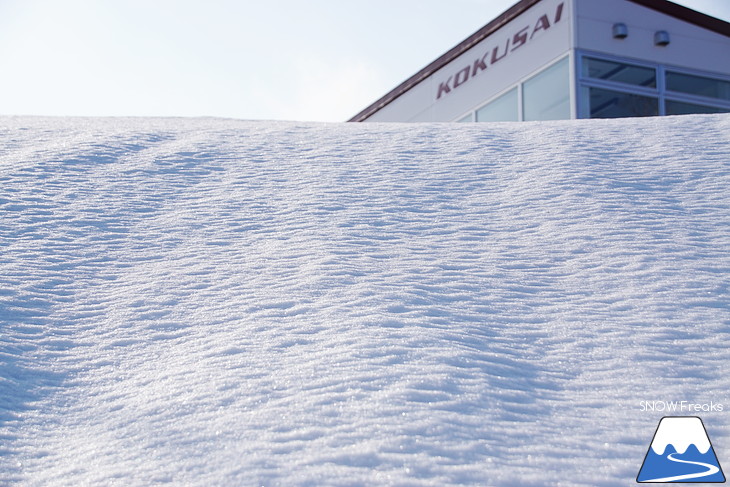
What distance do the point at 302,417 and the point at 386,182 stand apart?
328 centimetres

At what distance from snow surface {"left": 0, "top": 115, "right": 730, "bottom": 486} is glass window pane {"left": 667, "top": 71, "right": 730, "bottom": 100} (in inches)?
312

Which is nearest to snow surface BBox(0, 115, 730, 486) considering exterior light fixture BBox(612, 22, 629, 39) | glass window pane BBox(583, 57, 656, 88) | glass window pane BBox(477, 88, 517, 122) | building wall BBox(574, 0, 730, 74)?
glass window pane BBox(583, 57, 656, 88)

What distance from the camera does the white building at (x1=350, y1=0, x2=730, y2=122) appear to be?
12656 mm

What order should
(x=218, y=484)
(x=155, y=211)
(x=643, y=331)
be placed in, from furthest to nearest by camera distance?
(x=155, y=211)
(x=643, y=331)
(x=218, y=484)

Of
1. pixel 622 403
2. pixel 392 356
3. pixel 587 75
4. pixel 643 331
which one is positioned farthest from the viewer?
pixel 587 75

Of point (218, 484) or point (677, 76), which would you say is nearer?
point (218, 484)

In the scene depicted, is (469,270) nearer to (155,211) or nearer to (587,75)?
(155,211)

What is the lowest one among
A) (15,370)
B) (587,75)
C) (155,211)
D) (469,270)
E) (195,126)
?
(15,370)

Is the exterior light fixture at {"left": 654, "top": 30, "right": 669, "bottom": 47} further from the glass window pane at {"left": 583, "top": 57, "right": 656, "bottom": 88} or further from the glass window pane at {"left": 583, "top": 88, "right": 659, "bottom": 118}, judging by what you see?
the glass window pane at {"left": 583, "top": 88, "right": 659, "bottom": 118}

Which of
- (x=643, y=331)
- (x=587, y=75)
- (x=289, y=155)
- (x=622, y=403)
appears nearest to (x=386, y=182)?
(x=289, y=155)

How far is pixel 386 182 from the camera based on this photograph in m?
5.66

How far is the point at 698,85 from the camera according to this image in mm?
13938

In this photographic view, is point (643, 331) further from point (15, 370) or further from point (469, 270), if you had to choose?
point (15, 370)

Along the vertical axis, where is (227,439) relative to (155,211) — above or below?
below
